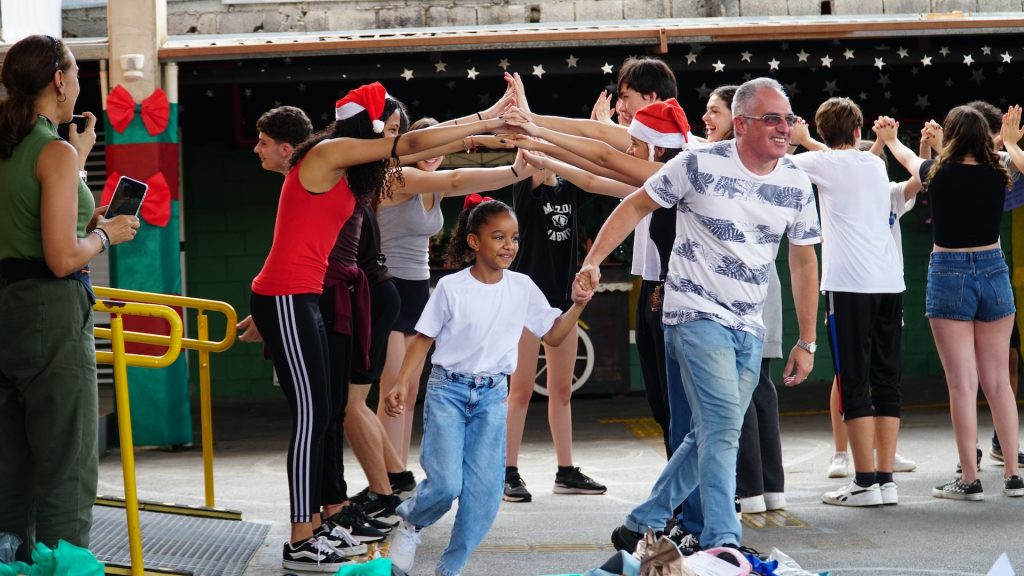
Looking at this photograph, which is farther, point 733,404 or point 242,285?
point 242,285

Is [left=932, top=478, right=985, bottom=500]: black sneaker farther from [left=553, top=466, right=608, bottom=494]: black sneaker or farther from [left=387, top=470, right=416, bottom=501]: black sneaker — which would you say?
[left=387, top=470, right=416, bottom=501]: black sneaker

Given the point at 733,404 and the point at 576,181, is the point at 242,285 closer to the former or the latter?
the point at 576,181

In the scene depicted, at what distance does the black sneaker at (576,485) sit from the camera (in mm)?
6438

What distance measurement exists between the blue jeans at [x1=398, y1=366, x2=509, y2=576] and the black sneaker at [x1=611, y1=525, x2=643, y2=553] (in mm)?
607

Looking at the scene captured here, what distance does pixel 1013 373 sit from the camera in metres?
7.48

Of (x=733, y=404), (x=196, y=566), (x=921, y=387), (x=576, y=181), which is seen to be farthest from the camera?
(x=921, y=387)

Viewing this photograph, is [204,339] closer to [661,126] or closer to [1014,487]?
[661,126]

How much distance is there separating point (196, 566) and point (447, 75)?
4828 millimetres

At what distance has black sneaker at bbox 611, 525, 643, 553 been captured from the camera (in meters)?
4.70

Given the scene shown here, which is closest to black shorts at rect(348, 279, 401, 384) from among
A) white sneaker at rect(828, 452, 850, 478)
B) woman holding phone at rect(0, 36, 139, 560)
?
woman holding phone at rect(0, 36, 139, 560)

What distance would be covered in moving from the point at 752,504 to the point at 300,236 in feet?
8.10

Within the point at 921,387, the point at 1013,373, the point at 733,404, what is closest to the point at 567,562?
the point at 733,404

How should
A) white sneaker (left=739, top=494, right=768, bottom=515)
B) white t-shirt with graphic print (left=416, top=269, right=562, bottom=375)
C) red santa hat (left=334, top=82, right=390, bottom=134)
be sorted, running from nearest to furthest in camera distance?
white t-shirt with graphic print (left=416, top=269, right=562, bottom=375), red santa hat (left=334, top=82, right=390, bottom=134), white sneaker (left=739, top=494, right=768, bottom=515)

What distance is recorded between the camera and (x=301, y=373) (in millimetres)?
4676
